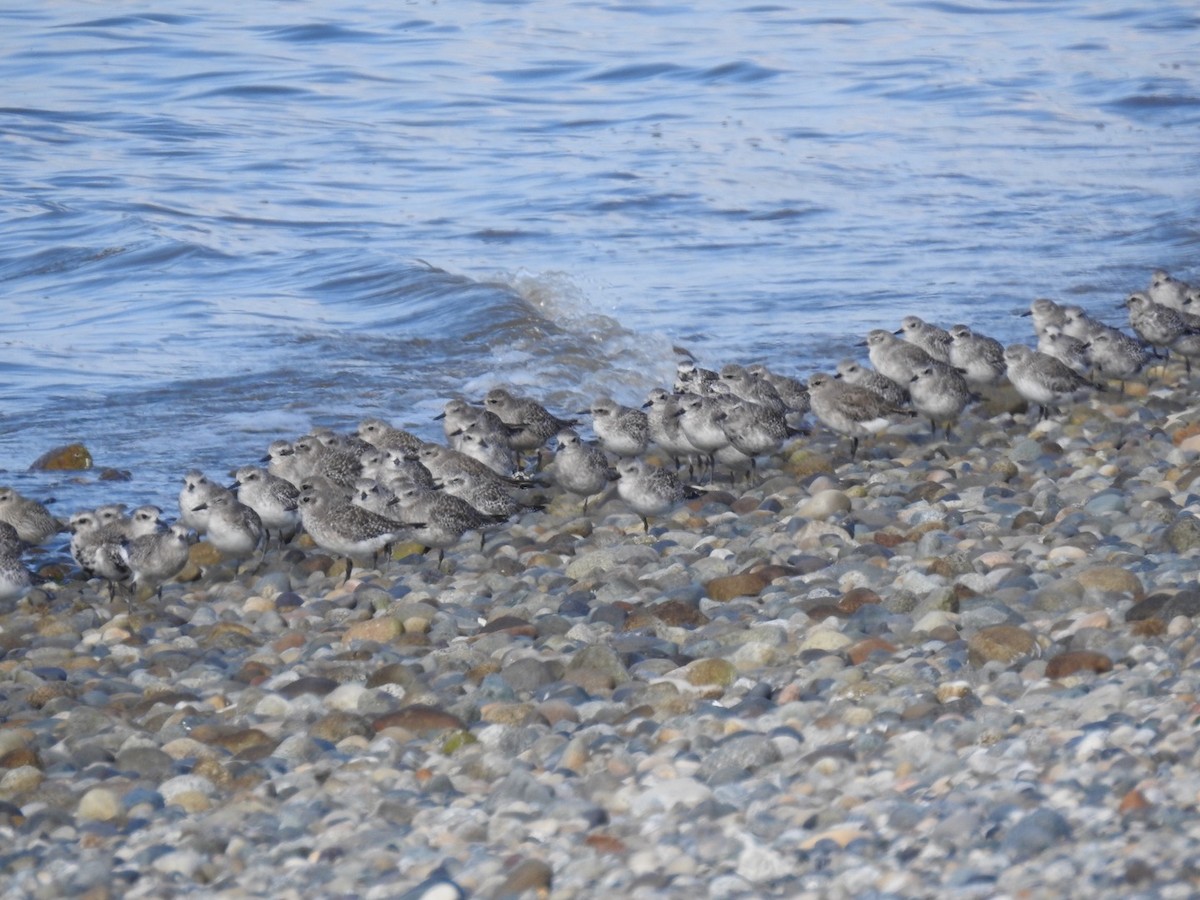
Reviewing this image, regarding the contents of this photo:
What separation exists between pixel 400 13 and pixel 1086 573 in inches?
1162

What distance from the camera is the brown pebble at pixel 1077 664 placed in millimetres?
6408

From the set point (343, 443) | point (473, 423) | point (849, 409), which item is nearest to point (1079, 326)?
point (849, 409)

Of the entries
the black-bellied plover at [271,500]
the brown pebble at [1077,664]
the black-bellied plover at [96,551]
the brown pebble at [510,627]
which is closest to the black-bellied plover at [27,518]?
the black-bellied plover at [96,551]

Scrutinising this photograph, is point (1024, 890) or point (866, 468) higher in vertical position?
point (1024, 890)

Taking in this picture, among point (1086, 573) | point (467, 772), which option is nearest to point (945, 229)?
point (1086, 573)

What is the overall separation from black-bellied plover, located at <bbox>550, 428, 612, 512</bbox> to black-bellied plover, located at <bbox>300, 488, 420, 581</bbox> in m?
1.29

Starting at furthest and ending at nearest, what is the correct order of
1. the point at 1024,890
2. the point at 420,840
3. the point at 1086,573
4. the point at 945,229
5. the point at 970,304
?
the point at 945,229
the point at 970,304
the point at 1086,573
the point at 420,840
the point at 1024,890

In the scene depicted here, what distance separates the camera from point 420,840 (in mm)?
5641

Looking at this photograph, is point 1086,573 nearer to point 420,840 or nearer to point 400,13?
point 420,840

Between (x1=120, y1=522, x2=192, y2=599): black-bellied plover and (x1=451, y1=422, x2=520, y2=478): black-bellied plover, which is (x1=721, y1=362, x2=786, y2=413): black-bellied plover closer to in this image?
(x1=451, y1=422, x2=520, y2=478): black-bellied plover

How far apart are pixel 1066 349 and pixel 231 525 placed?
6.22 meters

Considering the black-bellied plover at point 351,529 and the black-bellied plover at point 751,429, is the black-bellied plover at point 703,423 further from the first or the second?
the black-bellied plover at point 351,529

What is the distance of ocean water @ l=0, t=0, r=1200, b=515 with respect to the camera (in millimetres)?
15336

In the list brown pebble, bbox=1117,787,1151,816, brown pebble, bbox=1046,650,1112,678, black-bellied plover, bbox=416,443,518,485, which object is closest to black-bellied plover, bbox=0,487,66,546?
black-bellied plover, bbox=416,443,518,485
